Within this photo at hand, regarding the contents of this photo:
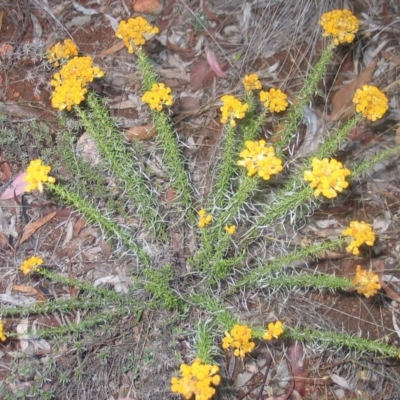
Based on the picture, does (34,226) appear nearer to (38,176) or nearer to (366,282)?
(38,176)

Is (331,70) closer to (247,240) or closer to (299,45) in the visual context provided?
(299,45)

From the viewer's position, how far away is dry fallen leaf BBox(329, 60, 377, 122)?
3.86 metres

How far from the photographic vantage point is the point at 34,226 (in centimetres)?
346

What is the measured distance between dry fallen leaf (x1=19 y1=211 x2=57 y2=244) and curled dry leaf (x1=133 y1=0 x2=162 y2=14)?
5.82 ft

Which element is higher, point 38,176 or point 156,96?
point 156,96

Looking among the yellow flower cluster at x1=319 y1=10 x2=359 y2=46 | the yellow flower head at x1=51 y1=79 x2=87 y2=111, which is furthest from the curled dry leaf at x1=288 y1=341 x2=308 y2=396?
the yellow flower head at x1=51 y1=79 x2=87 y2=111

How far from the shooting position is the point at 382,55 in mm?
4125

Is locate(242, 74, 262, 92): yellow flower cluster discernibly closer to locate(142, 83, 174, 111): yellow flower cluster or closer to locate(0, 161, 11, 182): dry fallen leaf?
locate(142, 83, 174, 111): yellow flower cluster

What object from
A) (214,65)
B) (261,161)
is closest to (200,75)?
(214,65)

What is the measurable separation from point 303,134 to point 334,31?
1187 millimetres

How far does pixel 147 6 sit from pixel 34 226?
195 centimetres

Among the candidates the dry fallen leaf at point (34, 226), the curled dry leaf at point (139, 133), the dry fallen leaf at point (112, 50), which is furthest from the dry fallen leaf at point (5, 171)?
the dry fallen leaf at point (112, 50)

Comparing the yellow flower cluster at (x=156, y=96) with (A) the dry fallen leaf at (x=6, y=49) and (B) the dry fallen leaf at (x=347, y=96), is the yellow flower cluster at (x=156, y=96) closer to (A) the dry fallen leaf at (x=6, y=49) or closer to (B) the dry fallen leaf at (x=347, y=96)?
(B) the dry fallen leaf at (x=347, y=96)

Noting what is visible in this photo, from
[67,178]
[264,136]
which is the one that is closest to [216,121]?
[264,136]
